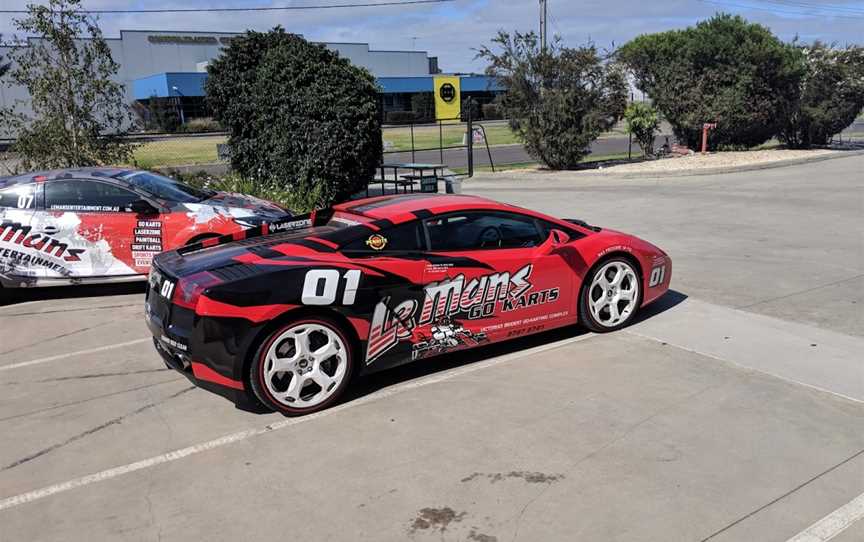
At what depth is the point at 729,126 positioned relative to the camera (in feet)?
76.7

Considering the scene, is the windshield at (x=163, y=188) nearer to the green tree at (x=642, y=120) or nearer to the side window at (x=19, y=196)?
the side window at (x=19, y=196)

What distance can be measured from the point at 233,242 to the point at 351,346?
143cm

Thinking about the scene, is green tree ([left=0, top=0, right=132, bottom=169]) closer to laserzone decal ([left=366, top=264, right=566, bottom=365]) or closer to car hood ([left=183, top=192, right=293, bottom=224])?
car hood ([left=183, top=192, right=293, bottom=224])

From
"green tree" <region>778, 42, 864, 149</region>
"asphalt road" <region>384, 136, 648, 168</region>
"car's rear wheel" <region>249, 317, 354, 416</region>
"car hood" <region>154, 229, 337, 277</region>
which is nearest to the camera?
"car's rear wheel" <region>249, 317, 354, 416</region>

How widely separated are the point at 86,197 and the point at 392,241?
4.52 metres

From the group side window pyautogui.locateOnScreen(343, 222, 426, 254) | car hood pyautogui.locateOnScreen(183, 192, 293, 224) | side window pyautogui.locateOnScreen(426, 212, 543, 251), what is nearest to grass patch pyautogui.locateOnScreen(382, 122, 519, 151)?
car hood pyautogui.locateOnScreen(183, 192, 293, 224)

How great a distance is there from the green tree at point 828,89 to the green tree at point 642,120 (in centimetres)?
461

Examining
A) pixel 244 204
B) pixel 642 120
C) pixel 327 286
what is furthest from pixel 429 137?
pixel 327 286

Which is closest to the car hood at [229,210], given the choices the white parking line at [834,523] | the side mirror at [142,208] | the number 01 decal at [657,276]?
the side mirror at [142,208]

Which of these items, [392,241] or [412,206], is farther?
[412,206]

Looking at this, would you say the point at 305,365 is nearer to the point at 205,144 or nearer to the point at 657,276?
the point at 657,276

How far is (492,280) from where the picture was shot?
5598 mm

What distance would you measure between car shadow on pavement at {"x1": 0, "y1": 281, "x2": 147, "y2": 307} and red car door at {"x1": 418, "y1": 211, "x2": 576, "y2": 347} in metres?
4.39

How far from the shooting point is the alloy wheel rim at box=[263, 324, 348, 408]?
4.75 meters
